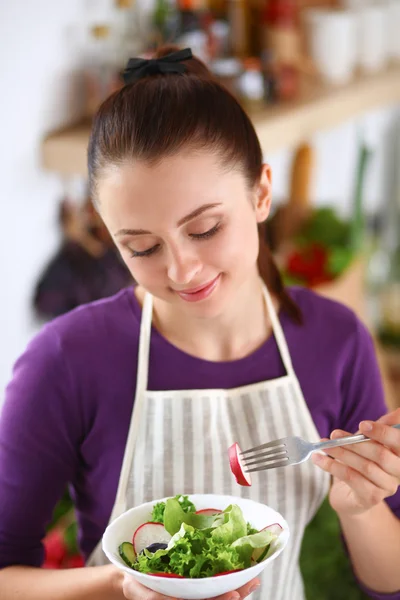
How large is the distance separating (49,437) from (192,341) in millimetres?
247

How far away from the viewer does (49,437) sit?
3.82ft

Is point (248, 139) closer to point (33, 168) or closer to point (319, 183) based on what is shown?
point (33, 168)

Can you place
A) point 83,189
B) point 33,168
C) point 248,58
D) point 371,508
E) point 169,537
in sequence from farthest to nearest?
point 248,58
point 83,189
point 33,168
point 371,508
point 169,537

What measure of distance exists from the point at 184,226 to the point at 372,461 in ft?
1.18

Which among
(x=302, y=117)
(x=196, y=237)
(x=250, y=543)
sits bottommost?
(x=302, y=117)

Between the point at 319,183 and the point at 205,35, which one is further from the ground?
the point at 205,35

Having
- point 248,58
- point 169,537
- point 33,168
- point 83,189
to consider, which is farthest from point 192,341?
point 248,58

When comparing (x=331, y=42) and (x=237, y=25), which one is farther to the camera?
(x=331, y=42)

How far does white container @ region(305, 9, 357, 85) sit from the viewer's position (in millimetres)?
2752

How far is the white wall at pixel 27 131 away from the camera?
1995 millimetres

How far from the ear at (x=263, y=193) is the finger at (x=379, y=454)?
343 mm

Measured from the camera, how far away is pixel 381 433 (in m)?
0.97

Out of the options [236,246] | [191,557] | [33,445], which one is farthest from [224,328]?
[191,557]

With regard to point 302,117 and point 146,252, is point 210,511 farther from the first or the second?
point 302,117
